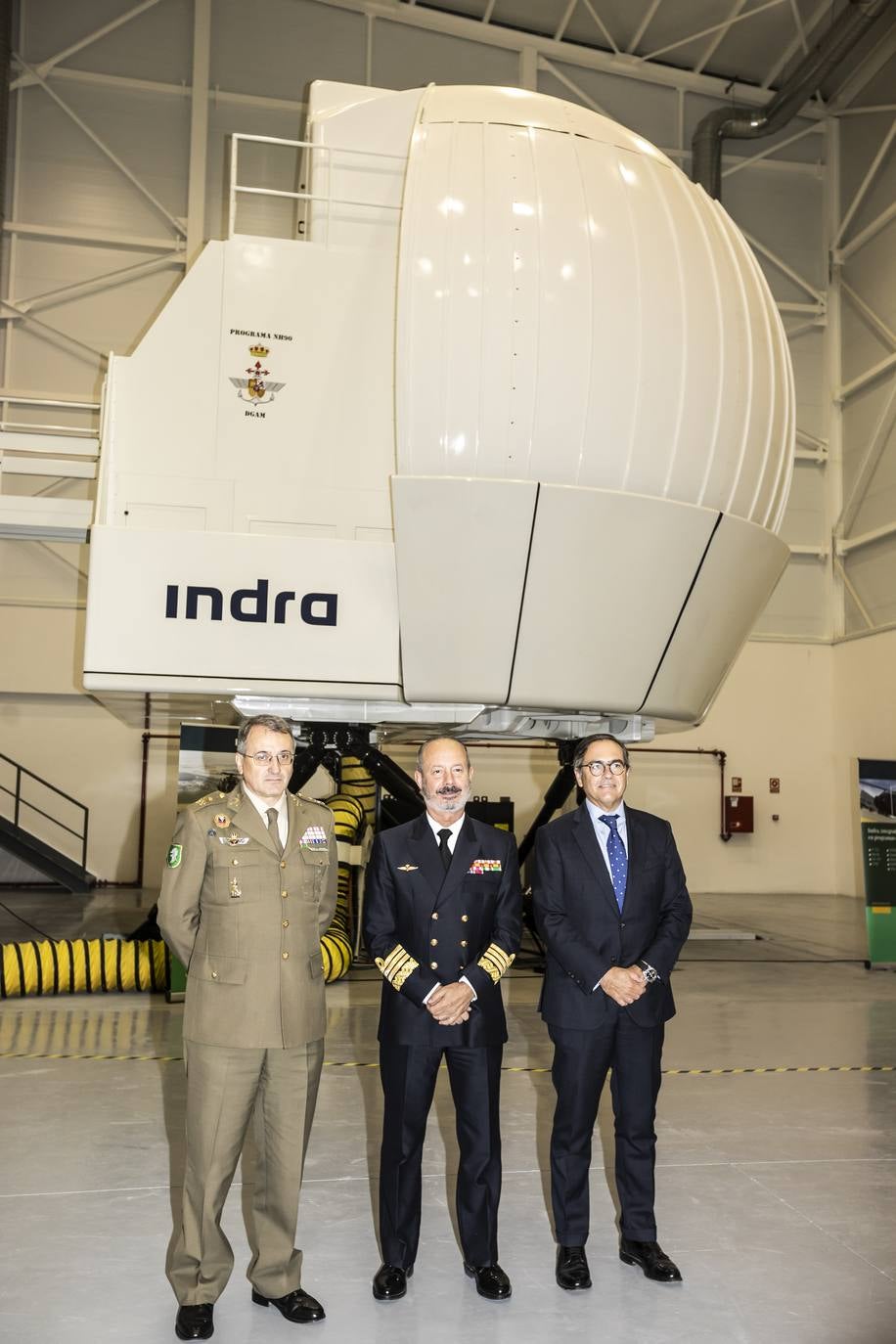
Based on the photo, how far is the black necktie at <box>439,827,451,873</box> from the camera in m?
3.70

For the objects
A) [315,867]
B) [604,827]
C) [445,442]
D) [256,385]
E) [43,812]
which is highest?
[256,385]

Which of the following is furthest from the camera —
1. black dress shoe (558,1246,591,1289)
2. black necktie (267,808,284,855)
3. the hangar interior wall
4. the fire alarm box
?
the fire alarm box

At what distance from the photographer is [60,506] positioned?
623 cm

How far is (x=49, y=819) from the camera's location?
16234mm

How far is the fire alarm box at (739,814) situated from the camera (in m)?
18.0

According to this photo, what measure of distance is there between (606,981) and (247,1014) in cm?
118

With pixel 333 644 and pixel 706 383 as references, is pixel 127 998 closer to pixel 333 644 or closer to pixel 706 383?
pixel 333 644

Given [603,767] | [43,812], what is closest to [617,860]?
[603,767]

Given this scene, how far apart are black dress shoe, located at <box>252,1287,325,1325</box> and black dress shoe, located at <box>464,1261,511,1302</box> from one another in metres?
0.51

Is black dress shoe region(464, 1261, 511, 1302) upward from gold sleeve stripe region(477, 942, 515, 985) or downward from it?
downward

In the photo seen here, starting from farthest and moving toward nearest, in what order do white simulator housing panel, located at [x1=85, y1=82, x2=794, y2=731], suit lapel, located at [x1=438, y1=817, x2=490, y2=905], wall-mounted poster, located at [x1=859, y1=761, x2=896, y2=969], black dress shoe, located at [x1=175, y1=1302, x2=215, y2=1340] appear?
1. wall-mounted poster, located at [x1=859, y1=761, x2=896, y2=969]
2. white simulator housing panel, located at [x1=85, y1=82, x2=794, y2=731]
3. suit lapel, located at [x1=438, y1=817, x2=490, y2=905]
4. black dress shoe, located at [x1=175, y1=1302, x2=215, y2=1340]

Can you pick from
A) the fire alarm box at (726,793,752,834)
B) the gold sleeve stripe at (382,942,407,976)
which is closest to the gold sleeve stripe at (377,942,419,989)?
the gold sleeve stripe at (382,942,407,976)

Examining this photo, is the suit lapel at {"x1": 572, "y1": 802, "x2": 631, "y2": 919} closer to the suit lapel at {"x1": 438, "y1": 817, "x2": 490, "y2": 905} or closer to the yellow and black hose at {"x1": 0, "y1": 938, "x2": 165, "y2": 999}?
the suit lapel at {"x1": 438, "y1": 817, "x2": 490, "y2": 905}

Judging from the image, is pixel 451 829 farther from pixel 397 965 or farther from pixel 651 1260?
pixel 651 1260
